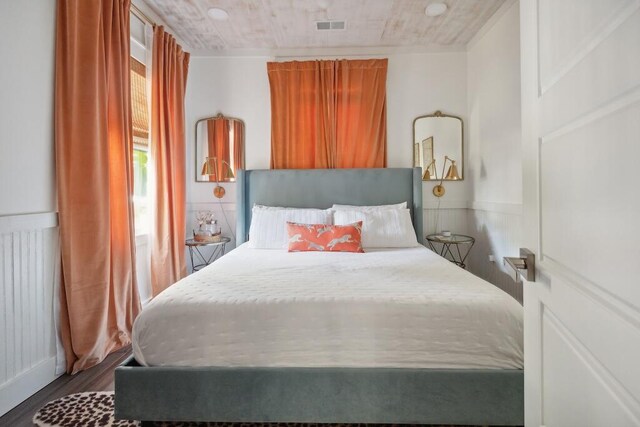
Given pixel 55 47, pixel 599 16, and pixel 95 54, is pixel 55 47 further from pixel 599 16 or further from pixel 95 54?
pixel 599 16

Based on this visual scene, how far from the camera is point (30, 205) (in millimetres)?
1881

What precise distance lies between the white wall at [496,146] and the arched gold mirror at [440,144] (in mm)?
126

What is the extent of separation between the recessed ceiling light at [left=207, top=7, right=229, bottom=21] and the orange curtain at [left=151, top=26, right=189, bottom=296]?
0.47m

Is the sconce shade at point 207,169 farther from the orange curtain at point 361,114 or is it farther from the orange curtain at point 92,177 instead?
the orange curtain at point 361,114

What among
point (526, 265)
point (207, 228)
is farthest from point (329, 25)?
point (526, 265)

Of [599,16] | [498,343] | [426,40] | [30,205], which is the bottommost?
[498,343]

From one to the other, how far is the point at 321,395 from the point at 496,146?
8.74 feet

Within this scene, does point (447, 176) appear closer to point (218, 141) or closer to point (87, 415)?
point (218, 141)

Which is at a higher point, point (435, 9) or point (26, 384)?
point (435, 9)

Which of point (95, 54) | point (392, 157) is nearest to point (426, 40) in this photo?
point (392, 157)

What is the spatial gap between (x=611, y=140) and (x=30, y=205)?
7.97 ft

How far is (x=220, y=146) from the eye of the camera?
3736 millimetres

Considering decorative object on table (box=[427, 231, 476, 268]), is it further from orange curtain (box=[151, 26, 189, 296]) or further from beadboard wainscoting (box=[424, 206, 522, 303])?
orange curtain (box=[151, 26, 189, 296])

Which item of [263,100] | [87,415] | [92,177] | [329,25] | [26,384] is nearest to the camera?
[87,415]
